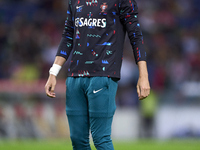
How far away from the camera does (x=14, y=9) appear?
13.0 meters

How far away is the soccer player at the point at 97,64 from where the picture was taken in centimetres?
347

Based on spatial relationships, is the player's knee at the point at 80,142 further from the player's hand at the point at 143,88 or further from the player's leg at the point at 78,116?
the player's hand at the point at 143,88

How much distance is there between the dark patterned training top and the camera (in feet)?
11.6

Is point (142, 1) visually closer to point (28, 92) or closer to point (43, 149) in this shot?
point (28, 92)

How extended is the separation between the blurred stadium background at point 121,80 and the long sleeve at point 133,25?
18.7 ft

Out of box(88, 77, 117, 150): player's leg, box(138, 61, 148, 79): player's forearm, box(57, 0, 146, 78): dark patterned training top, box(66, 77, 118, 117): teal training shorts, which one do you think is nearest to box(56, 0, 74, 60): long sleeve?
box(57, 0, 146, 78): dark patterned training top

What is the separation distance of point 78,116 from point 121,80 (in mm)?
7159

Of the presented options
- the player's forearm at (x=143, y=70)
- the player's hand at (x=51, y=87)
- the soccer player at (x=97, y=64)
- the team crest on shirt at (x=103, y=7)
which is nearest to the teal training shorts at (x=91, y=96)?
the soccer player at (x=97, y=64)

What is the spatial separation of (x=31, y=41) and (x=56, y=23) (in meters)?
1.20

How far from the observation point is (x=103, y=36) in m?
3.55

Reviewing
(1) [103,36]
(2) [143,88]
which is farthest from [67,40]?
(2) [143,88]

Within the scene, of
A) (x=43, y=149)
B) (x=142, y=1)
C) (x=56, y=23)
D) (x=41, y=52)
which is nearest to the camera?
(x=43, y=149)

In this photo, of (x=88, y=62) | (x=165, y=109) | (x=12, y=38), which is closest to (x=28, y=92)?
(x=12, y=38)

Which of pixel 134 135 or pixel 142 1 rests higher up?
pixel 142 1
